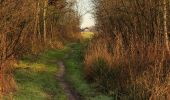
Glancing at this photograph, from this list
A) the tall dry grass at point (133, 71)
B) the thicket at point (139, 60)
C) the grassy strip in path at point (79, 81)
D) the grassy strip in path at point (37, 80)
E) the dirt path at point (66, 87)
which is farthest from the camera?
the dirt path at point (66, 87)

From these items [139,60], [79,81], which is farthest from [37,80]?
[139,60]

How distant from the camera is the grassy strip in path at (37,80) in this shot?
49.6 feet

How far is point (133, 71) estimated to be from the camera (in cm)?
1460

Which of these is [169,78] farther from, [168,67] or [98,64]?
[98,64]

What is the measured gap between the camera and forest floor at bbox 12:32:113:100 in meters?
15.3

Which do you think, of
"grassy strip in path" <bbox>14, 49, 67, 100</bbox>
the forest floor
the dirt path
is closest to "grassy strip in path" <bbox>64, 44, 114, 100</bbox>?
the forest floor

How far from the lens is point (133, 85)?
45.2 ft

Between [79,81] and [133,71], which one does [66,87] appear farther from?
[133,71]

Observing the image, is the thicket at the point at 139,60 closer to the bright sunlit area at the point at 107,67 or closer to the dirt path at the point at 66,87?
the bright sunlit area at the point at 107,67

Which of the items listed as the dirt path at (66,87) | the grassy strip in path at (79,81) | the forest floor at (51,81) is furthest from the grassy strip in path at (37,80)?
the grassy strip in path at (79,81)

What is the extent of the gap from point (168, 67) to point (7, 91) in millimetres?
5642

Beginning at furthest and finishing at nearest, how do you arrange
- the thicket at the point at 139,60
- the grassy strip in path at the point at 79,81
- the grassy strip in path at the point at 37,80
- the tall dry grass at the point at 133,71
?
the grassy strip in path at the point at 79,81
the grassy strip in path at the point at 37,80
the thicket at the point at 139,60
the tall dry grass at the point at 133,71

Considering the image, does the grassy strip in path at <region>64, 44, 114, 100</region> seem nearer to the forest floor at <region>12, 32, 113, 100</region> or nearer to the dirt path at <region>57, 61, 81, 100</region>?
the forest floor at <region>12, 32, 113, 100</region>

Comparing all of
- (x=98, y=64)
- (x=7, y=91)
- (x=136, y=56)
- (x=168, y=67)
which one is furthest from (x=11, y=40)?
(x=168, y=67)
